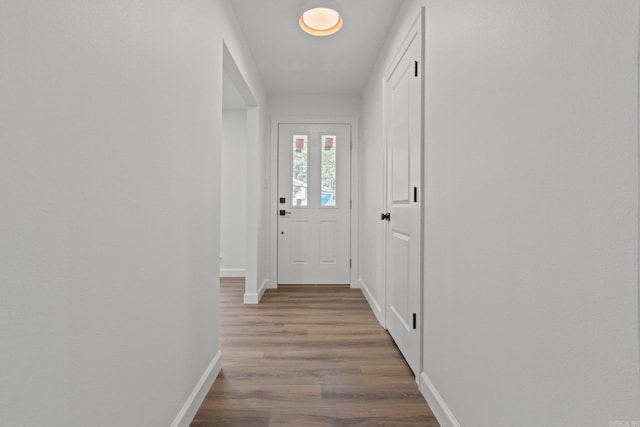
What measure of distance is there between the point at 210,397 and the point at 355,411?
75 centimetres

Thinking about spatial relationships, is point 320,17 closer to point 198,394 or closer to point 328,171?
point 328,171

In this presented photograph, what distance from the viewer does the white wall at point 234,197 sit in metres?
4.97

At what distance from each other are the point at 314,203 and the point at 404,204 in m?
2.22

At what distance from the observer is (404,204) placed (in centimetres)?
231

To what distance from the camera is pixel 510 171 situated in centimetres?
106

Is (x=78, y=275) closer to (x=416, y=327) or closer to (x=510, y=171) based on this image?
(x=510, y=171)

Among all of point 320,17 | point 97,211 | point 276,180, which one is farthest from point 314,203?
point 97,211

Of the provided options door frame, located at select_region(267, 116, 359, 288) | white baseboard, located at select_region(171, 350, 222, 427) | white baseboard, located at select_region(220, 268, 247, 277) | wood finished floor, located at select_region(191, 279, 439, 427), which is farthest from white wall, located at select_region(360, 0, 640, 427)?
white baseboard, located at select_region(220, 268, 247, 277)

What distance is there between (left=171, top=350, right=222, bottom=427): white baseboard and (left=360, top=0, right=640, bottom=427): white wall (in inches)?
45.2

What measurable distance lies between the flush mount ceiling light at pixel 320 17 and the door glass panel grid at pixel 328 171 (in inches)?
75.9

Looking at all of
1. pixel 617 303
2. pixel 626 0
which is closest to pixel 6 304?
pixel 617 303

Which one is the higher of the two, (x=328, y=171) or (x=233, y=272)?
(x=328, y=171)

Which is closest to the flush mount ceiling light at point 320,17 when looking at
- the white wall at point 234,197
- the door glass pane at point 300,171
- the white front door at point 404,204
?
the white front door at point 404,204

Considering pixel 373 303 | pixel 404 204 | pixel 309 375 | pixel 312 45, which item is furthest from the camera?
pixel 373 303
